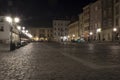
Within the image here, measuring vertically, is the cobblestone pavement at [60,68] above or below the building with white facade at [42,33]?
below

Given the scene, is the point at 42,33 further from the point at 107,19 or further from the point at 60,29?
the point at 107,19

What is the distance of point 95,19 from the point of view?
9769 cm

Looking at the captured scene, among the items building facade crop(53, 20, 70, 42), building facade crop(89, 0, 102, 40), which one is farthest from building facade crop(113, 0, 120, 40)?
building facade crop(53, 20, 70, 42)

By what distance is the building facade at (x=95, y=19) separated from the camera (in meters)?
91.6

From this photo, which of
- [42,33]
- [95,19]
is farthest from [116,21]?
[42,33]

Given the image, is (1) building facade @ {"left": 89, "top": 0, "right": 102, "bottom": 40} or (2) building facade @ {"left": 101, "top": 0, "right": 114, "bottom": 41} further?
(1) building facade @ {"left": 89, "top": 0, "right": 102, "bottom": 40}

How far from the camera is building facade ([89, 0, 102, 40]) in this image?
91.6 m

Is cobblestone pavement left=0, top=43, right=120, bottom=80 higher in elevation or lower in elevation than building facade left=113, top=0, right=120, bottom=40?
lower

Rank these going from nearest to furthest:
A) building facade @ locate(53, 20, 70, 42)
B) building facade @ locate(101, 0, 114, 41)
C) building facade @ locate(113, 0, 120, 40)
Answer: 1. building facade @ locate(113, 0, 120, 40)
2. building facade @ locate(101, 0, 114, 41)
3. building facade @ locate(53, 20, 70, 42)

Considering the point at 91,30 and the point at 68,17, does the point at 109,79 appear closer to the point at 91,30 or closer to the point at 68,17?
the point at 91,30

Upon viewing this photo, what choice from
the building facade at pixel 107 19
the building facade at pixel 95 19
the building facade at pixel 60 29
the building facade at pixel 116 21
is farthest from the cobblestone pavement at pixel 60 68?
the building facade at pixel 60 29

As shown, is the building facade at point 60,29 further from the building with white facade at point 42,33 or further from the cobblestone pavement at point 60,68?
the cobblestone pavement at point 60,68

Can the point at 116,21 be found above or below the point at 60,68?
above

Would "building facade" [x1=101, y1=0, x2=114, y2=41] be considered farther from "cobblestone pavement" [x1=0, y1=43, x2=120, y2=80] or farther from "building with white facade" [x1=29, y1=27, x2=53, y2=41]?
"building with white facade" [x1=29, y1=27, x2=53, y2=41]
